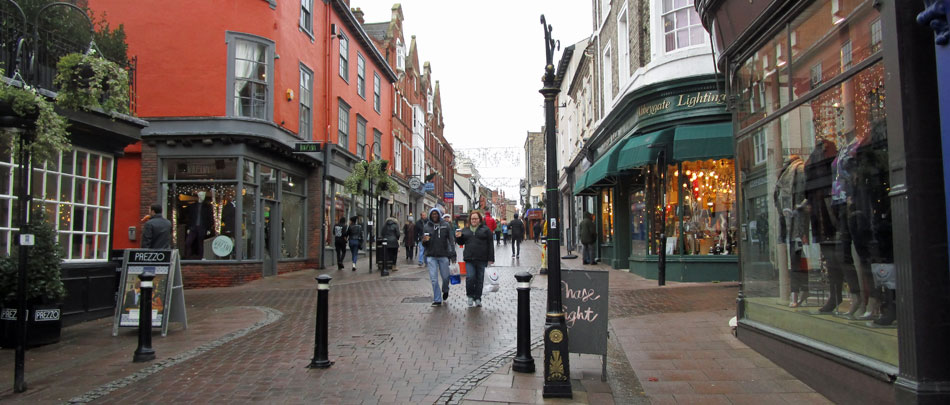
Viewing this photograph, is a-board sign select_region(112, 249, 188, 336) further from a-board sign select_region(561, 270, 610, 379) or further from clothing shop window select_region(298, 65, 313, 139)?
clothing shop window select_region(298, 65, 313, 139)

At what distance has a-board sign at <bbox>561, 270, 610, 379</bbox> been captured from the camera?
5.43 metres

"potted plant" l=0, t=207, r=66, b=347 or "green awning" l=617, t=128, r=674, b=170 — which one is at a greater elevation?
"green awning" l=617, t=128, r=674, b=170

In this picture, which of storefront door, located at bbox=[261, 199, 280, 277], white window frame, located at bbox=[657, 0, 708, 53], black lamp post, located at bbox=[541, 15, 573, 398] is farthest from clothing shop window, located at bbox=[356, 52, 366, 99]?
black lamp post, located at bbox=[541, 15, 573, 398]

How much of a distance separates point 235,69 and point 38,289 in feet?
30.1

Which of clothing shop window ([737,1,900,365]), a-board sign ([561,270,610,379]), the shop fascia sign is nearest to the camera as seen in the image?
clothing shop window ([737,1,900,365])

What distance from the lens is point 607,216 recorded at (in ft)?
63.7

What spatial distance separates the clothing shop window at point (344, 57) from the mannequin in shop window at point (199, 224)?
8705 millimetres

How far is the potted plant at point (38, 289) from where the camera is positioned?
702 cm

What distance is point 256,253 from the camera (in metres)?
15.4

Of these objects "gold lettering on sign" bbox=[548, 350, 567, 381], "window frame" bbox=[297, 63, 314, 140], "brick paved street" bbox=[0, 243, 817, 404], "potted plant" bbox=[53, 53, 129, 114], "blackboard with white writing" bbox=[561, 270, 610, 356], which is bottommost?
"brick paved street" bbox=[0, 243, 817, 404]

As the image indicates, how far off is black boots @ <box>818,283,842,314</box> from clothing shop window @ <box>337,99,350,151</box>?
18.2 meters

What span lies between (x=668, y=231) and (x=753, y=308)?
291 inches

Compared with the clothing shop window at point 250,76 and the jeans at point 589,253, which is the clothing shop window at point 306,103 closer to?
the clothing shop window at point 250,76

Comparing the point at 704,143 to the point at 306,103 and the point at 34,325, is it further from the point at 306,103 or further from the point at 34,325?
the point at 306,103
